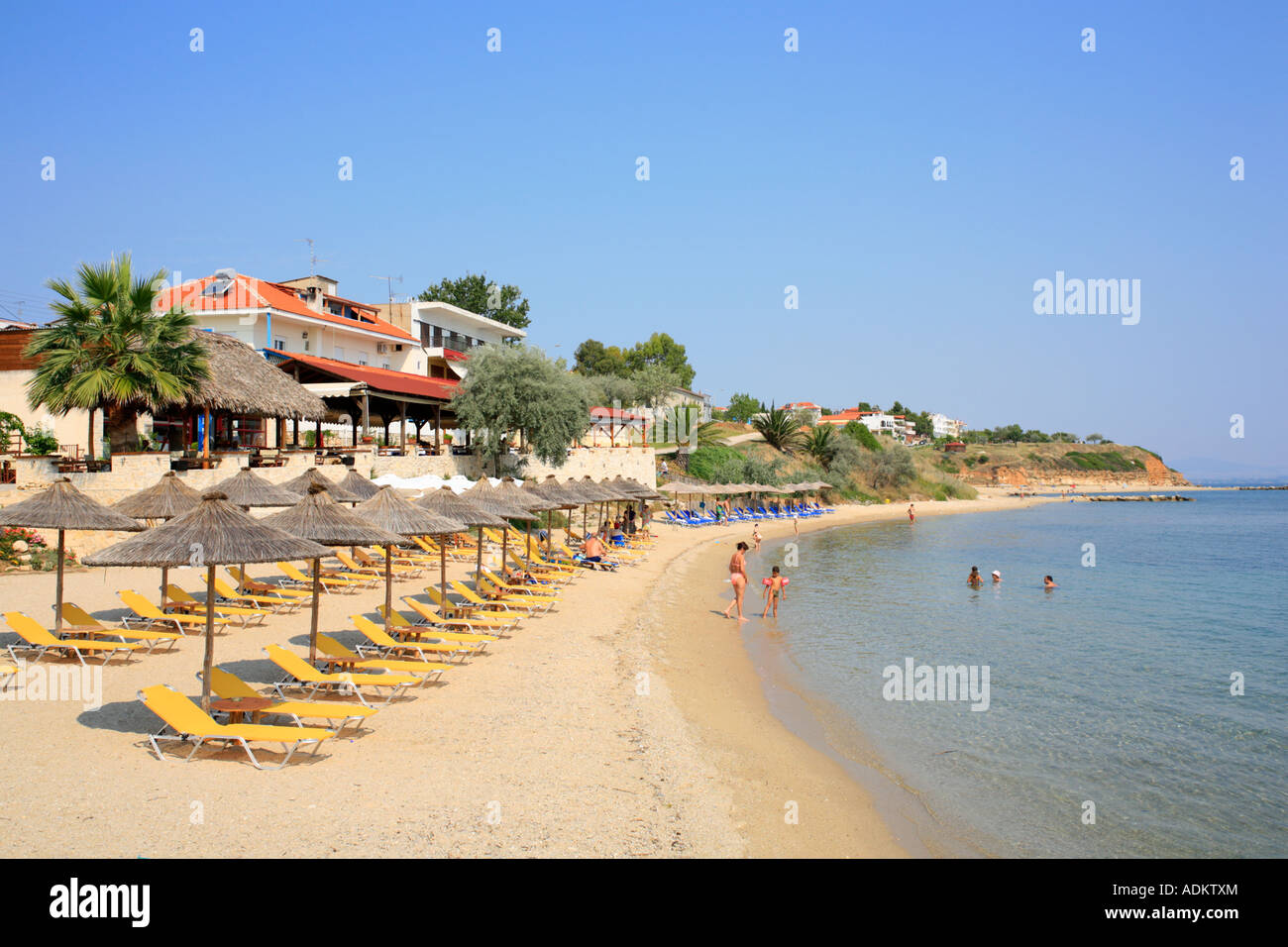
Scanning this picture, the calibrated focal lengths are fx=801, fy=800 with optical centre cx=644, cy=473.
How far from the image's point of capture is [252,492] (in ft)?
44.2

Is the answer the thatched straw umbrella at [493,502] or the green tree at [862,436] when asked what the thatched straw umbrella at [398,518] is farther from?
the green tree at [862,436]

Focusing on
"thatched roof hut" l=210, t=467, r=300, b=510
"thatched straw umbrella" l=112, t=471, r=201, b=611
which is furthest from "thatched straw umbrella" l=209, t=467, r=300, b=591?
"thatched straw umbrella" l=112, t=471, r=201, b=611

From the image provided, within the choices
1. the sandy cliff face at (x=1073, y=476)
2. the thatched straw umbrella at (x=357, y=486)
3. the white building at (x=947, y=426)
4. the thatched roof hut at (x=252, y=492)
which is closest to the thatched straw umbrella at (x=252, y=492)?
the thatched roof hut at (x=252, y=492)

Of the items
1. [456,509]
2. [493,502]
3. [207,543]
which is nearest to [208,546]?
[207,543]

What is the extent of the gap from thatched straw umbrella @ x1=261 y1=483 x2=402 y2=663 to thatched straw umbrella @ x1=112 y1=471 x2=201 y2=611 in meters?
2.49

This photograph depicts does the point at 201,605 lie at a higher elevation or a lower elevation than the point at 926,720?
higher

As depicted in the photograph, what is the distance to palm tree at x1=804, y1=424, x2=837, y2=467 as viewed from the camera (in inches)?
2446

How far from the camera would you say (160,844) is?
5.25m

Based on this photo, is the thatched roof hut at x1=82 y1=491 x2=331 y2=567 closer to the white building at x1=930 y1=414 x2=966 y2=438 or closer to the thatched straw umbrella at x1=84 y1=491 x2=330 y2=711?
the thatched straw umbrella at x1=84 y1=491 x2=330 y2=711

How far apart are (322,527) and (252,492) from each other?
4821 millimetres
